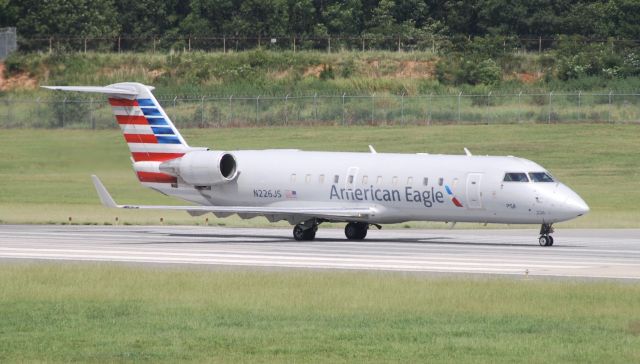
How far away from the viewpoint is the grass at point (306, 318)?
19016 millimetres

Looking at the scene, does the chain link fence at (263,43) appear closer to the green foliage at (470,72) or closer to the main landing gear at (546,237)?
the green foliage at (470,72)

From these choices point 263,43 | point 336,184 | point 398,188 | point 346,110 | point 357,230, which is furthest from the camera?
point 263,43

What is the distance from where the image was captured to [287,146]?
7719 centimetres

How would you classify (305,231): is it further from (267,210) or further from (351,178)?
(351,178)

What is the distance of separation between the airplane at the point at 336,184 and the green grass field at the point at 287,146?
6.99 meters

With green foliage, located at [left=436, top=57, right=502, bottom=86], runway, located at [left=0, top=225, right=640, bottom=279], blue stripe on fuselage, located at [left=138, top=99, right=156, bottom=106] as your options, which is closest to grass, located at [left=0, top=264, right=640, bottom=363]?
runway, located at [left=0, top=225, right=640, bottom=279]

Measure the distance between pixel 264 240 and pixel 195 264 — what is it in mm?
10160

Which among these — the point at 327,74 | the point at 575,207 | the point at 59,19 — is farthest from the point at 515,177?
the point at 59,19

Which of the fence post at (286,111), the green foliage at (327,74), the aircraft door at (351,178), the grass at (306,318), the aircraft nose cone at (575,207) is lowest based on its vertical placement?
the grass at (306,318)

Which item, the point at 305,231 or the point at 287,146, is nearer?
the point at 305,231

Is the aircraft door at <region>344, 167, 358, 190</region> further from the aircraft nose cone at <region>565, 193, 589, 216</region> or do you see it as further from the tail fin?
the aircraft nose cone at <region>565, 193, 589, 216</region>

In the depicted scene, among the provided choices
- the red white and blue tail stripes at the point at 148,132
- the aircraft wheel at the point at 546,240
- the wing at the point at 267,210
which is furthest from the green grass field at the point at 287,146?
the aircraft wheel at the point at 546,240

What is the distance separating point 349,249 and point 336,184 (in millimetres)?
4243

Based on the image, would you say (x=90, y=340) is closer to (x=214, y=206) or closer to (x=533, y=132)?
(x=214, y=206)
